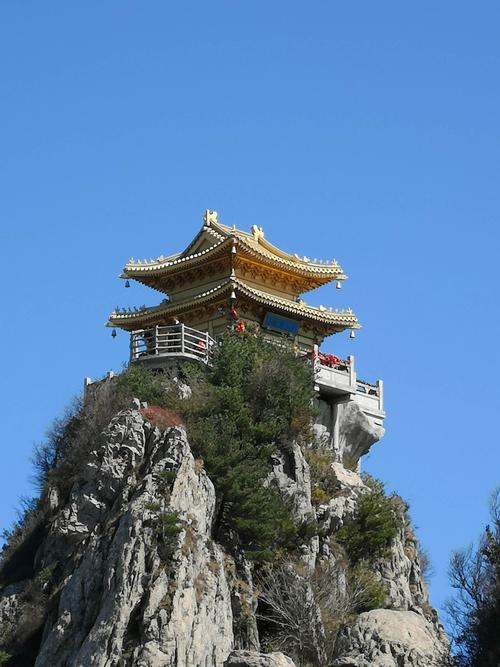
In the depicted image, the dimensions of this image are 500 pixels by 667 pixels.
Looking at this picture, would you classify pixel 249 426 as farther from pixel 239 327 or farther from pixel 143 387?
pixel 239 327

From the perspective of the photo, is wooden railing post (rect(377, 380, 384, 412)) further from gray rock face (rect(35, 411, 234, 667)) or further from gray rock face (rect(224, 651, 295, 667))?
gray rock face (rect(224, 651, 295, 667))

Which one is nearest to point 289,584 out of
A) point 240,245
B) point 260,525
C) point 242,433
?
→ point 260,525

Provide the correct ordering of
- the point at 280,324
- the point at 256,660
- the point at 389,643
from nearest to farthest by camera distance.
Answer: the point at 256,660 → the point at 389,643 → the point at 280,324

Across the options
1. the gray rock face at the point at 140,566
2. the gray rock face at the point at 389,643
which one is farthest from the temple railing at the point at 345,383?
the gray rock face at the point at 389,643

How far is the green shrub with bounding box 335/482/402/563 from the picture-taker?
66062mm

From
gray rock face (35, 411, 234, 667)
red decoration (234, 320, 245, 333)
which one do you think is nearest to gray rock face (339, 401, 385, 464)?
red decoration (234, 320, 245, 333)

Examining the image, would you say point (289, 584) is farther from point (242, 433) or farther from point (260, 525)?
point (242, 433)

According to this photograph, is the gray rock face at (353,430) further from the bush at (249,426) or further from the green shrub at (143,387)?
the green shrub at (143,387)

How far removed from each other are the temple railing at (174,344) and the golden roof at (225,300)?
190cm

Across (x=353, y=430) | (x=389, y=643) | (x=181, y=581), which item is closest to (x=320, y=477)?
(x=353, y=430)

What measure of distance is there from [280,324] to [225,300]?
9.77 ft

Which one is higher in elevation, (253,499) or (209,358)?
(209,358)

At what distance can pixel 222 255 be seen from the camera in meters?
73.6

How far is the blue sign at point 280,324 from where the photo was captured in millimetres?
74062
